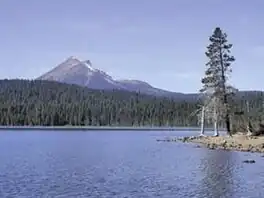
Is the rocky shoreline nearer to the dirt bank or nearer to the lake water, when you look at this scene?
the dirt bank

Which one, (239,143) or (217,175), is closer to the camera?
A: (217,175)

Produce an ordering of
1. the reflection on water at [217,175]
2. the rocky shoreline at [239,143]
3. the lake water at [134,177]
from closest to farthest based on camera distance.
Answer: the lake water at [134,177]
the reflection on water at [217,175]
the rocky shoreline at [239,143]

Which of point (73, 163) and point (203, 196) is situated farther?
point (73, 163)

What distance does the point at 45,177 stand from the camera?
33.6m

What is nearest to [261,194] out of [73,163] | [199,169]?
[199,169]

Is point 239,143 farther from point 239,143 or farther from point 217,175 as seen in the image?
point 217,175

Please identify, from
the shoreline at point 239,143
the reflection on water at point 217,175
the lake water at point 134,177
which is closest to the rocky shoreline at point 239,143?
the shoreline at point 239,143

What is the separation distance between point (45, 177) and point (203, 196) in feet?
36.4

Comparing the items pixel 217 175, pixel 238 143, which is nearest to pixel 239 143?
pixel 238 143

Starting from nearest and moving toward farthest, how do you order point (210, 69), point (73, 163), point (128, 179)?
point (128, 179) < point (73, 163) < point (210, 69)

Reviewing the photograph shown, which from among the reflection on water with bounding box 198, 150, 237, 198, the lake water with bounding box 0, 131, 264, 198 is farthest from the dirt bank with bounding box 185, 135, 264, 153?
the lake water with bounding box 0, 131, 264, 198

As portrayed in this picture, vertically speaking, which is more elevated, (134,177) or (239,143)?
(239,143)

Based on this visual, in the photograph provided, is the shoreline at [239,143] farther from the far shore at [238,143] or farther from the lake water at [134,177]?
the lake water at [134,177]

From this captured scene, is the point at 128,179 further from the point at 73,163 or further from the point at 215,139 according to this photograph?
the point at 215,139
